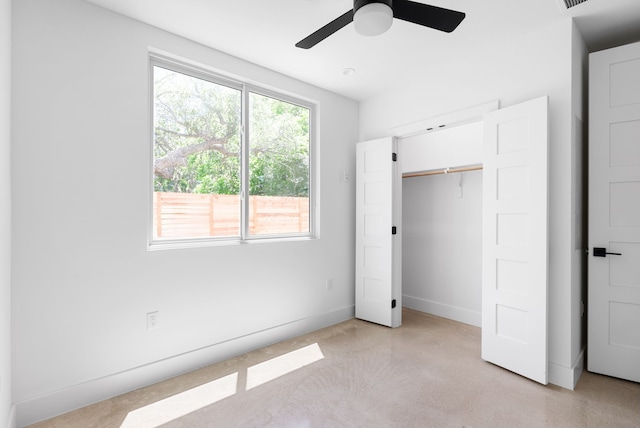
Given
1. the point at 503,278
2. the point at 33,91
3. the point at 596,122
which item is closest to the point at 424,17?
the point at 596,122

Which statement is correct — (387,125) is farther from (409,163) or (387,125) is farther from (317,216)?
(317,216)

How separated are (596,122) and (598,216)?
73cm

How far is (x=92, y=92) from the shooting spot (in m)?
2.14

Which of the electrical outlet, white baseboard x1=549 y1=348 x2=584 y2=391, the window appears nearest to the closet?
white baseboard x1=549 y1=348 x2=584 y2=391

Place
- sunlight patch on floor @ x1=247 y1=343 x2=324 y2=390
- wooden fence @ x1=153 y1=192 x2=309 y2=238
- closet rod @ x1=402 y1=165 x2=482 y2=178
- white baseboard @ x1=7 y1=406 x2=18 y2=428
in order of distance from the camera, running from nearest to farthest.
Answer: white baseboard @ x1=7 y1=406 x2=18 y2=428 < sunlight patch on floor @ x1=247 y1=343 x2=324 y2=390 < wooden fence @ x1=153 y1=192 x2=309 y2=238 < closet rod @ x1=402 y1=165 x2=482 y2=178

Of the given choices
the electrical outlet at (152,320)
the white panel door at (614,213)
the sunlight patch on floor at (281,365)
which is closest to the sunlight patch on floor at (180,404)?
the sunlight patch on floor at (281,365)

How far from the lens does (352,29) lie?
242 cm

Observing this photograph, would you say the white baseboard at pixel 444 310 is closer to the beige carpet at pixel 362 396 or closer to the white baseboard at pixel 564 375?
the beige carpet at pixel 362 396

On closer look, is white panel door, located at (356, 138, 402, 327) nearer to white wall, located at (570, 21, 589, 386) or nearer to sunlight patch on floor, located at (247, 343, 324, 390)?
sunlight patch on floor, located at (247, 343, 324, 390)

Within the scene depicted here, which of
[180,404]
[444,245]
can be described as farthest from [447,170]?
[180,404]

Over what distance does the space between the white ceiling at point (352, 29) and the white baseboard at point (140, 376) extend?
8.33 feet

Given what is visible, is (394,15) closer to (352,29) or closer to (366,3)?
(366,3)

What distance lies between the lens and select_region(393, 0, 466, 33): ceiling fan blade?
1599mm

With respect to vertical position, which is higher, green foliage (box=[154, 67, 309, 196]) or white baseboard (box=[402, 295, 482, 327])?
green foliage (box=[154, 67, 309, 196])
